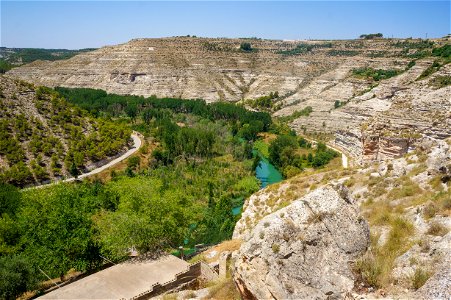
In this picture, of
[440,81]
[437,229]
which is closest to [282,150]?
[440,81]

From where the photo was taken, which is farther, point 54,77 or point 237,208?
point 54,77

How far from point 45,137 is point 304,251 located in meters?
59.8

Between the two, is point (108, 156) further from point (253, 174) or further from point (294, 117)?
point (294, 117)

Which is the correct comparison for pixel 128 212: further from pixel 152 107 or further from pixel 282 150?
pixel 152 107

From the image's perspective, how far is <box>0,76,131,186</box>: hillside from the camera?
52.3 metres

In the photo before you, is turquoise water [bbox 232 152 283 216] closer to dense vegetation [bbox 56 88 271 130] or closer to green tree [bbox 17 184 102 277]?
dense vegetation [bbox 56 88 271 130]

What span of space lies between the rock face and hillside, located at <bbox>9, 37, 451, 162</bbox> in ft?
119

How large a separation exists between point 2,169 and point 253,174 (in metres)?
36.6

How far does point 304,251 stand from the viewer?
8586 mm

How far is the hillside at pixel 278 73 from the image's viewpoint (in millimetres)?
71750

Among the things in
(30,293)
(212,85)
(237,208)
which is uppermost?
(212,85)

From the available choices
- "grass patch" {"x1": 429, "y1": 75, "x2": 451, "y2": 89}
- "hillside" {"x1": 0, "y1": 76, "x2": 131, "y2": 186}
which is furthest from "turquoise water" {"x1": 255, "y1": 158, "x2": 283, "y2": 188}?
"grass patch" {"x1": 429, "y1": 75, "x2": 451, "y2": 89}

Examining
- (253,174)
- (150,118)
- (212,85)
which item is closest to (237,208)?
(253,174)

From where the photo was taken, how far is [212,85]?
124500 millimetres
